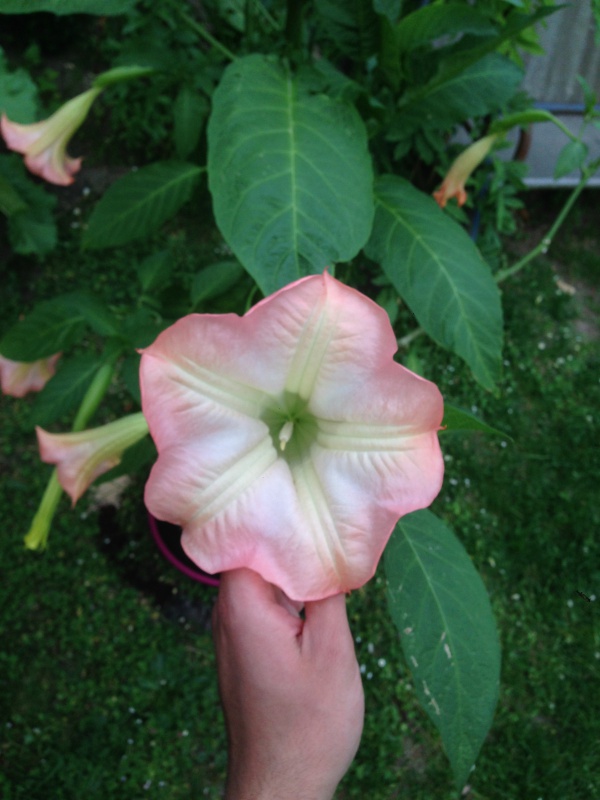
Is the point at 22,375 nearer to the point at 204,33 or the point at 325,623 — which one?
the point at 204,33

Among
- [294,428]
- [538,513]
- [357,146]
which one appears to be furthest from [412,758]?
[357,146]

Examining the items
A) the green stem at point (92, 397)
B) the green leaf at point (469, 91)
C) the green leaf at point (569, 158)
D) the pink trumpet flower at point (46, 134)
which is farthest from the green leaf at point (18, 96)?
the green leaf at point (569, 158)

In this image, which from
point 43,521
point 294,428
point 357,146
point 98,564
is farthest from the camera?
point 98,564

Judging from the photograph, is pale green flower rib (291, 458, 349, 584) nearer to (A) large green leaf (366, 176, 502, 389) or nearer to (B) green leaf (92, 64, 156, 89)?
(A) large green leaf (366, 176, 502, 389)

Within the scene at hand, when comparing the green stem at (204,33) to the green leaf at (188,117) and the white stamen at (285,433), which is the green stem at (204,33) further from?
the white stamen at (285,433)

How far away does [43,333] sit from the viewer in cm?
107

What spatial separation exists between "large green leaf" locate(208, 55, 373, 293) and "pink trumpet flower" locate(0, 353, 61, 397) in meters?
0.57

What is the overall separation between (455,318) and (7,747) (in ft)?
4.35

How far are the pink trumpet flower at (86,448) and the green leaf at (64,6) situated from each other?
44 centimetres

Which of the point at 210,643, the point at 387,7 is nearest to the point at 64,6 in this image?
the point at 387,7

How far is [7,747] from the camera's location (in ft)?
4.86

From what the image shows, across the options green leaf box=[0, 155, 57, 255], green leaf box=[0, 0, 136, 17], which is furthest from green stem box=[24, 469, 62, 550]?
green leaf box=[0, 155, 57, 255]

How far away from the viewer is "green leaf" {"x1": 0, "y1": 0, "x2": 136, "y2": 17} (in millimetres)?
700

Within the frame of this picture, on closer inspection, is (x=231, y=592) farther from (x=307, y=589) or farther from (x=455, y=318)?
(x=455, y=318)
